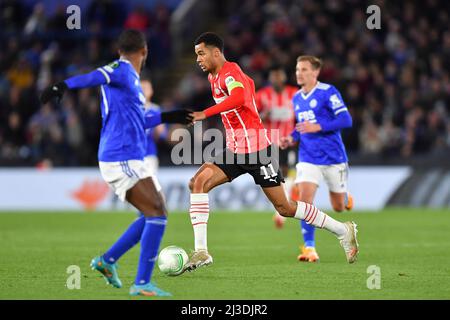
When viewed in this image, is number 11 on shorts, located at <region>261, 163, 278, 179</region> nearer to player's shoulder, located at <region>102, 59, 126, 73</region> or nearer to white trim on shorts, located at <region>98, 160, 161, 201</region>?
white trim on shorts, located at <region>98, 160, 161, 201</region>

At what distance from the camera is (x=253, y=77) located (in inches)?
852

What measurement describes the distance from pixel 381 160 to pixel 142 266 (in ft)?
42.4

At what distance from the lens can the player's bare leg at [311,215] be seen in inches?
360

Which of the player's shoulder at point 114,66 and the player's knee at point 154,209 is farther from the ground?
the player's shoulder at point 114,66

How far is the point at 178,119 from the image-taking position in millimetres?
7480

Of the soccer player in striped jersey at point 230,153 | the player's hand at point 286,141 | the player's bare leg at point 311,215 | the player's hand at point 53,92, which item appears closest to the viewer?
the player's hand at point 53,92

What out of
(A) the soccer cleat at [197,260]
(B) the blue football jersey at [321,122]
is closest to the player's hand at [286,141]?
(B) the blue football jersey at [321,122]

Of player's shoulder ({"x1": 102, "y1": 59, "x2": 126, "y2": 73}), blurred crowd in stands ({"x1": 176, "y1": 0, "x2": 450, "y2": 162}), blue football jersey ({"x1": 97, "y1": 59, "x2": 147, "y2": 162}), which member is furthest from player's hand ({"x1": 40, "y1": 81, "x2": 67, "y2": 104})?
blurred crowd in stands ({"x1": 176, "y1": 0, "x2": 450, "y2": 162})

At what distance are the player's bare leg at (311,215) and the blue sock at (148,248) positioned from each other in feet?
6.23

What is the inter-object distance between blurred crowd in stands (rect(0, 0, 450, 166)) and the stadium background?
31 mm

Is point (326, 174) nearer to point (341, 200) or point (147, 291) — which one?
point (341, 200)

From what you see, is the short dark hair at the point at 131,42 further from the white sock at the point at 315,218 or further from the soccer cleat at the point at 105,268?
the white sock at the point at 315,218

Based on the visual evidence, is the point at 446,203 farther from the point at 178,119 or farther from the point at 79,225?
the point at 178,119

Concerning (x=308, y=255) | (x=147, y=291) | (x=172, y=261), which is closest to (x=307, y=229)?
(x=308, y=255)
